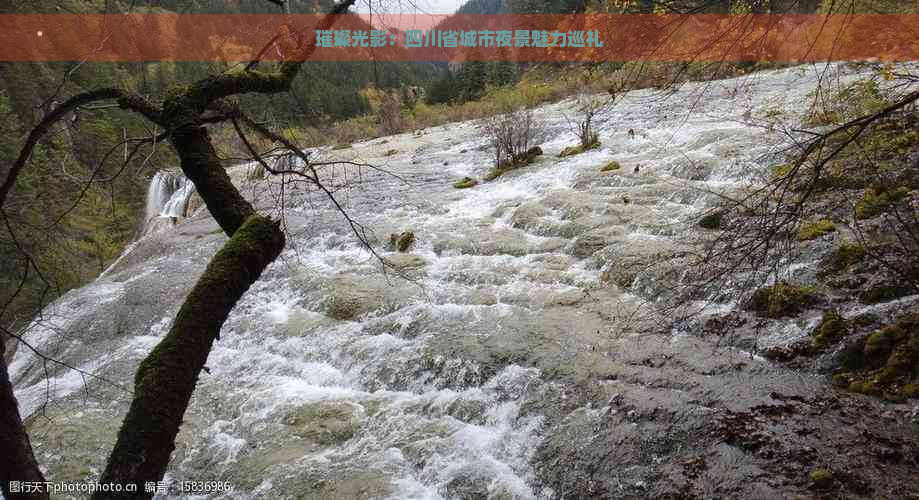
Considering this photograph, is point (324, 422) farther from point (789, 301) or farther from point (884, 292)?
point (884, 292)

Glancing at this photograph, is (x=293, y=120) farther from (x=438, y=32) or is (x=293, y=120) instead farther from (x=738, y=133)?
(x=738, y=133)

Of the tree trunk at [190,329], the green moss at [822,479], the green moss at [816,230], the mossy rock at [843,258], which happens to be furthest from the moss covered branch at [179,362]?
the green moss at [816,230]

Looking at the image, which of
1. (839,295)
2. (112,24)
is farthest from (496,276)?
(112,24)

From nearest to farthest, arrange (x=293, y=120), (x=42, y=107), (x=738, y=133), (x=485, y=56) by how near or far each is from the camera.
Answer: (x=42, y=107)
(x=293, y=120)
(x=738, y=133)
(x=485, y=56)

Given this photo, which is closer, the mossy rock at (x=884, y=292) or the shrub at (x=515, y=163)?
the mossy rock at (x=884, y=292)

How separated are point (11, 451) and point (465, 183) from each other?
35.7 feet

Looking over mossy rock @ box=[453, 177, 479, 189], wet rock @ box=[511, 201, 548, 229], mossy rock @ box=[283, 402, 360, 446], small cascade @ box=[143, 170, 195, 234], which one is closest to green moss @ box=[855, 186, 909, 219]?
wet rock @ box=[511, 201, 548, 229]

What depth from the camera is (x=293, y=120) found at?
314cm

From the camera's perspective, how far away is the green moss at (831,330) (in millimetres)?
4012

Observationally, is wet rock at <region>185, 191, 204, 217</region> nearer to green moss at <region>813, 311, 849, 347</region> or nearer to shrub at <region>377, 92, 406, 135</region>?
shrub at <region>377, 92, 406, 135</region>

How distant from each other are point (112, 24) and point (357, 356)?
4008 millimetres

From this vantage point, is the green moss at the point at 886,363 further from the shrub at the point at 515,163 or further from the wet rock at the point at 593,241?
the shrub at the point at 515,163

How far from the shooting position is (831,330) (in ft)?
13.3

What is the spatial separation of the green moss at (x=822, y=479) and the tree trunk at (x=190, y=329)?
10.8 ft
